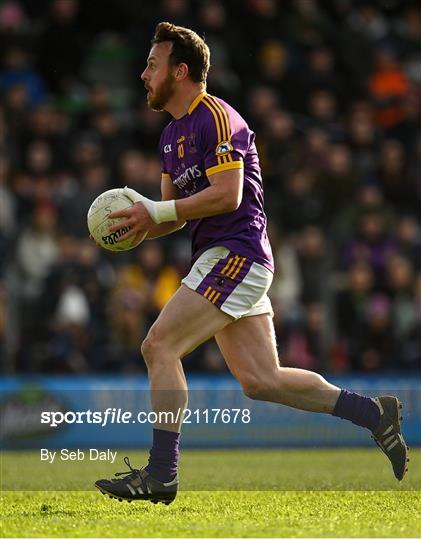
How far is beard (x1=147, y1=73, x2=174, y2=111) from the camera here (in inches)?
263

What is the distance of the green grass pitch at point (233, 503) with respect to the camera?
559 cm

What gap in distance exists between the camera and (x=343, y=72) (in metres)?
15.5

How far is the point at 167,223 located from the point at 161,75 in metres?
0.80

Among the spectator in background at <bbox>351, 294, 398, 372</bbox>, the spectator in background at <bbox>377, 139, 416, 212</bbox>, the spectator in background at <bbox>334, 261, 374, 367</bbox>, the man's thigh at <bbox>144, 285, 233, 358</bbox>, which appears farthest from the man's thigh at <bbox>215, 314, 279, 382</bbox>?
the spectator in background at <bbox>377, 139, 416, 212</bbox>

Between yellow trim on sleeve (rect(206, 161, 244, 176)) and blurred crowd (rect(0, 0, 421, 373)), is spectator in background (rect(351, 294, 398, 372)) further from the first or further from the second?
yellow trim on sleeve (rect(206, 161, 244, 176))

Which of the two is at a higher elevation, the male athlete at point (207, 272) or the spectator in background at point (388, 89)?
the male athlete at point (207, 272)

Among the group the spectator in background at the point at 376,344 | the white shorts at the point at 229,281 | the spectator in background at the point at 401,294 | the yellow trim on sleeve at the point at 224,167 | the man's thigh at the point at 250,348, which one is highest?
the yellow trim on sleeve at the point at 224,167

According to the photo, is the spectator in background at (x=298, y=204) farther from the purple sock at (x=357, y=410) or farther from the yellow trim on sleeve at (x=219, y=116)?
the yellow trim on sleeve at (x=219, y=116)

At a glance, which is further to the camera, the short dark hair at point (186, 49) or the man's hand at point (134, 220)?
the short dark hair at point (186, 49)

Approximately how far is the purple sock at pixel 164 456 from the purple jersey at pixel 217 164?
983 mm

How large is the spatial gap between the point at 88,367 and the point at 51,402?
0.75m

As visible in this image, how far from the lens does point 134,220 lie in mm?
6395

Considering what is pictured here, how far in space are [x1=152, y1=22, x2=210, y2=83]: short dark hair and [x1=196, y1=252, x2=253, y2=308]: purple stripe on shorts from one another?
1010 mm

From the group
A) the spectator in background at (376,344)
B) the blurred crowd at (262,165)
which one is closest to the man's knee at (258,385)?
the blurred crowd at (262,165)
